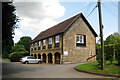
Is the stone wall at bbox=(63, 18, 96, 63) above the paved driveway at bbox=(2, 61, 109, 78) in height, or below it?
above

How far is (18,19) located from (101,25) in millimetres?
9302

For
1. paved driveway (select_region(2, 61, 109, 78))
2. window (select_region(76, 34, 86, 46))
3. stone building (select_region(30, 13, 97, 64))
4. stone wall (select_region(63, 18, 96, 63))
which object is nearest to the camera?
paved driveway (select_region(2, 61, 109, 78))

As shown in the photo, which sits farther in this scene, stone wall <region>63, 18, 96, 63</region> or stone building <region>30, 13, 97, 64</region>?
stone wall <region>63, 18, 96, 63</region>

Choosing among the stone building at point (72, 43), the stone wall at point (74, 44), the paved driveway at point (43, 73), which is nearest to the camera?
the paved driveway at point (43, 73)

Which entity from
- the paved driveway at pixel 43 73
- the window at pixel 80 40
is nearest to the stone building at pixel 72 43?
the window at pixel 80 40

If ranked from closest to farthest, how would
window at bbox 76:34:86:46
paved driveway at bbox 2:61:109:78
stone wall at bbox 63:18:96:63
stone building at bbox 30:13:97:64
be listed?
1. paved driveway at bbox 2:61:109:78
2. stone building at bbox 30:13:97:64
3. stone wall at bbox 63:18:96:63
4. window at bbox 76:34:86:46

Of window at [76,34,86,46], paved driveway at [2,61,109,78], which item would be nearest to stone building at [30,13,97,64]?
window at [76,34,86,46]

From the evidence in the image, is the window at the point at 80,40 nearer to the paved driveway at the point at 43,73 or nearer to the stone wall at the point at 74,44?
the stone wall at the point at 74,44

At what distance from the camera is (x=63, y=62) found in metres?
24.1

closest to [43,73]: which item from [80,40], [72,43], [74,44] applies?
[72,43]

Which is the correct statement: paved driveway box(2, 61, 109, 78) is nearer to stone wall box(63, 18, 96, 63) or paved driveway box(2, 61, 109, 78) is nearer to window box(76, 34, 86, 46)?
stone wall box(63, 18, 96, 63)

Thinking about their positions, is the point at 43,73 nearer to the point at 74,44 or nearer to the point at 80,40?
the point at 74,44

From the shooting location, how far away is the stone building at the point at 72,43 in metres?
24.8

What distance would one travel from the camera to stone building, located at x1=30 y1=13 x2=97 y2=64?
81.5 feet
